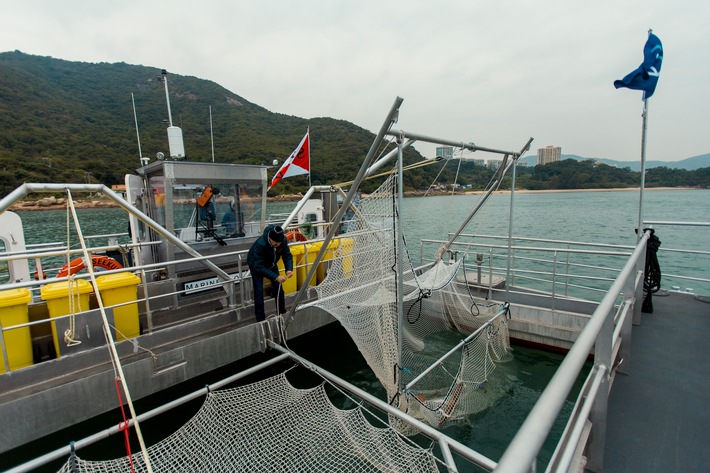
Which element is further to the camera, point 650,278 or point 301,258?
point 301,258

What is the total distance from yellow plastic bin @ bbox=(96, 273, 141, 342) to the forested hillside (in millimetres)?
14516

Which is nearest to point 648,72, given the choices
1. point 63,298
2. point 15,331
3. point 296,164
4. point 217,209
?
point 296,164

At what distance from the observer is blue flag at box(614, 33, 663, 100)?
14.5 feet

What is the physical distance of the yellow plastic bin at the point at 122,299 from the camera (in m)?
4.30

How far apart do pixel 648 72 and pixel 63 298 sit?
763 cm

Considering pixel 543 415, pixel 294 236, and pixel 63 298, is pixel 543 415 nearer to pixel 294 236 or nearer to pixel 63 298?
pixel 63 298

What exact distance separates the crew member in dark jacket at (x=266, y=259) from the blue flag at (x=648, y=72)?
500cm

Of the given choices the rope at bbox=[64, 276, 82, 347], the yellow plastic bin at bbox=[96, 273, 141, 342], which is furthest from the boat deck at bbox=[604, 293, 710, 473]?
the yellow plastic bin at bbox=[96, 273, 141, 342]

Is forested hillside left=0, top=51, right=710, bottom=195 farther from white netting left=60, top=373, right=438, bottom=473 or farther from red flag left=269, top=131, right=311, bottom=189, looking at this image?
white netting left=60, top=373, right=438, bottom=473

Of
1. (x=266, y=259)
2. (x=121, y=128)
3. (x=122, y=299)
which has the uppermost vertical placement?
(x=121, y=128)

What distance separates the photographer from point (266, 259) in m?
5.07

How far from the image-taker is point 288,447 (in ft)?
11.0

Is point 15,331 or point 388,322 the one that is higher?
point 15,331

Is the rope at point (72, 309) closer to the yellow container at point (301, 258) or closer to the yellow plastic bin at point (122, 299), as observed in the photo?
the yellow plastic bin at point (122, 299)
